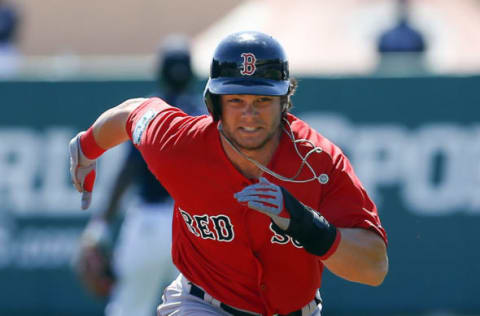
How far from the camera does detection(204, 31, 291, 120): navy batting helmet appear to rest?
4617 mm

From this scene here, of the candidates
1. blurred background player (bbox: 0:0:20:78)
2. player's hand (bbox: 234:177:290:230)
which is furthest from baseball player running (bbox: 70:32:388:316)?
blurred background player (bbox: 0:0:20:78)

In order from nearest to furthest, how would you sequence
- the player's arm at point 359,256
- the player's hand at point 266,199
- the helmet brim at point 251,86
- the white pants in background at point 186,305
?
1. the player's hand at point 266,199
2. the player's arm at point 359,256
3. the helmet brim at point 251,86
4. the white pants in background at point 186,305

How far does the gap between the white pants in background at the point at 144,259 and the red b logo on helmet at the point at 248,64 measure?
10.7ft

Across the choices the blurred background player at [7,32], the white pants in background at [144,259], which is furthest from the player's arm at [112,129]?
the blurred background player at [7,32]

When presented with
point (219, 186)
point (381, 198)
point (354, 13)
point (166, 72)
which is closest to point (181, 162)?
point (219, 186)

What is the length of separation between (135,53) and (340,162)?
1180cm

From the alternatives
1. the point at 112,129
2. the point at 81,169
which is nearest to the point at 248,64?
the point at 112,129

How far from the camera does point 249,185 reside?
4527mm

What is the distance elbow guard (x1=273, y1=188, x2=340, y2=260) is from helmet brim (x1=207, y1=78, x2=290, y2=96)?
0.55m

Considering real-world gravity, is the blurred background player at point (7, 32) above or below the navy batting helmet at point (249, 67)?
below

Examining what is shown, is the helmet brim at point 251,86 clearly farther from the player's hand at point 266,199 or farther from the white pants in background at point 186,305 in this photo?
the white pants in background at point 186,305

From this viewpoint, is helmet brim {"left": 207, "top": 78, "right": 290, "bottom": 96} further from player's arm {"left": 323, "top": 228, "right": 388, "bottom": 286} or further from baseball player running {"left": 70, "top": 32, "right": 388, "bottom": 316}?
player's arm {"left": 323, "top": 228, "right": 388, "bottom": 286}

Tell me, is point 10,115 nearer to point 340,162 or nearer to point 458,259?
A: point 458,259

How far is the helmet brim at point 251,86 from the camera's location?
15.0 ft
